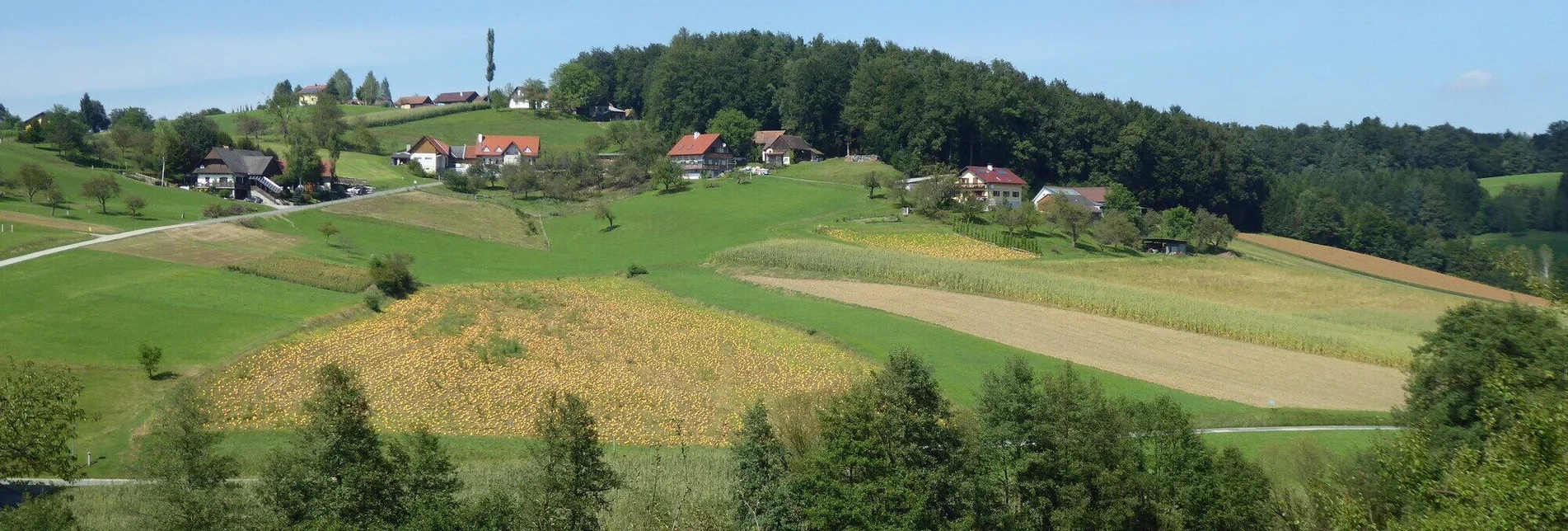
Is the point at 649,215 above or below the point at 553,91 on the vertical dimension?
below

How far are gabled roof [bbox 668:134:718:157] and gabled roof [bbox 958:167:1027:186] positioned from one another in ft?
107

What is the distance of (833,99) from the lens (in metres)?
136

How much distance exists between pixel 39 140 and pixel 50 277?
2363 inches

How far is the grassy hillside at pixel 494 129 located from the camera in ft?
470

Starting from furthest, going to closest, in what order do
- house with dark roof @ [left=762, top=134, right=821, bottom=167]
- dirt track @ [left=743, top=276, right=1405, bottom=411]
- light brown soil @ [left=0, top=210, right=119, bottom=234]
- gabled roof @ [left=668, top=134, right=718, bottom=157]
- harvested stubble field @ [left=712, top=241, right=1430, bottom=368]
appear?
house with dark roof @ [left=762, top=134, right=821, bottom=167]
gabled roof @ [left=668, top=134, right=718, bottom=157]
light brown soil @ [left=0, top=210, right=119, bottom=234]
harvested stubble field @ [left=712, top=241, right=1430, bottom=368]
dirt track @ [left=743, top=276, right=1405, bottom=411]

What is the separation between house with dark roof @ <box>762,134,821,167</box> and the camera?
13012cm

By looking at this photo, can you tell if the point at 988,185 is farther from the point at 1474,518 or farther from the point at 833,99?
the point at 1474,518

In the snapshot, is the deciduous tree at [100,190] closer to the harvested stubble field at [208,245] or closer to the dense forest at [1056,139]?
the harvested stubble field at [208,245]

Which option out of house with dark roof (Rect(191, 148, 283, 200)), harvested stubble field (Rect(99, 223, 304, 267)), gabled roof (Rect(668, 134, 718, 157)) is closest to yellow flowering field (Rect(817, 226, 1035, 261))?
harvested stubble field (Rect(99, 223, 304, 267))

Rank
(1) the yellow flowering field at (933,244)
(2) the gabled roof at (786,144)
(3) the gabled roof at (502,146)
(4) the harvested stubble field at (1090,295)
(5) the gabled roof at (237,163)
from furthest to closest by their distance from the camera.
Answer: (3) the gabled roof at (502,146) < (2) the gabled roof at (786,144) < (5) the gabled roof at (237,163) < (1) the yellow flowering field at (933,244) < (4) the harvested stubble field at (1090,295)

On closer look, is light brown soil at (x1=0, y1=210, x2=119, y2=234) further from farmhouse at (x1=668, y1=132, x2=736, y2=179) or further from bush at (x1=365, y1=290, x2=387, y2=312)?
farmhouse at (x1=668, y1=132, x2=736, y2=179)

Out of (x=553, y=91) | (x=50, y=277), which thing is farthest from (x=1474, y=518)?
(x=553, y=91)

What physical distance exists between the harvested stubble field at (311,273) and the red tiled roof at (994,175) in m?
59.6

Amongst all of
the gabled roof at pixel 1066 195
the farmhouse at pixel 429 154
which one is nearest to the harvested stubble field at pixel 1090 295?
the gabled roof at pixel 1066 195
